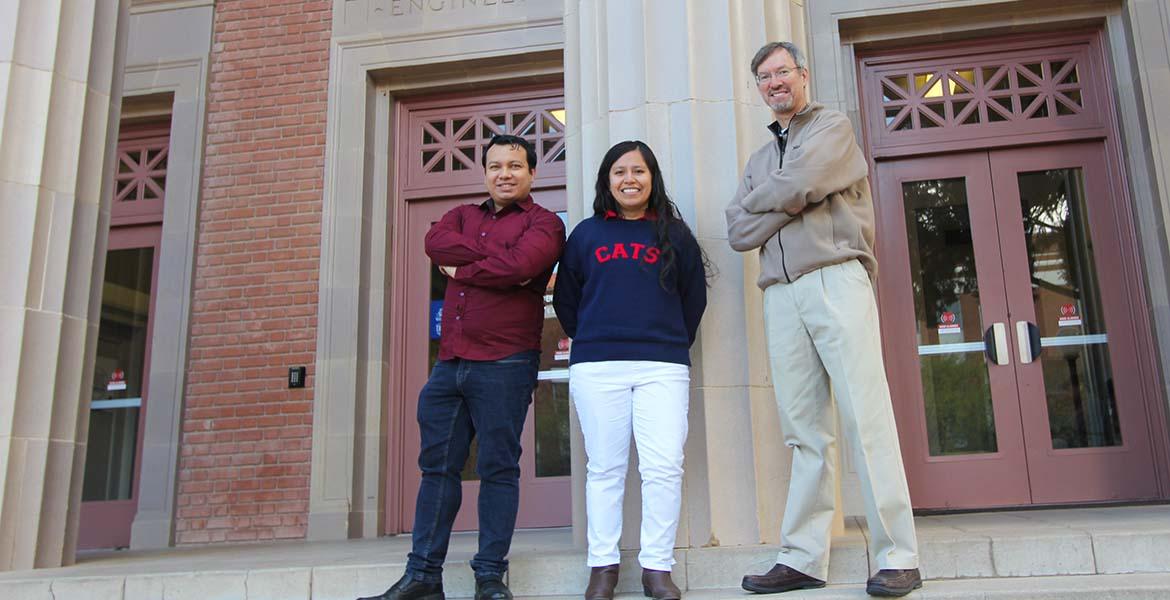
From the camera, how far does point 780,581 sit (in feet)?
10.8

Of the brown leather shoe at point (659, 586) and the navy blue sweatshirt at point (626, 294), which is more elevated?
the navy blue sweatshirt at point (626, 294)

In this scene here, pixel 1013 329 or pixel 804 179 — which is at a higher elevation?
pixel 804 179

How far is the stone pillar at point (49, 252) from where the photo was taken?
15.8 ft

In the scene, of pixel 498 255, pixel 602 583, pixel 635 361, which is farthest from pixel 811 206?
pixel 602 583

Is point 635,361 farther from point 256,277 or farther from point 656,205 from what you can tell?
point 256,277

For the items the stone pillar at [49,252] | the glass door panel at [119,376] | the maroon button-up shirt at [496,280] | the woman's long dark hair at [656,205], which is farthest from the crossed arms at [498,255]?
the glass door panel at [119,376]

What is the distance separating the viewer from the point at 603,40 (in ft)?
14.2

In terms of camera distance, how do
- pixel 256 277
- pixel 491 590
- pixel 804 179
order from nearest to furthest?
pixel 804 179
pixel 491 590
pixel 256 277

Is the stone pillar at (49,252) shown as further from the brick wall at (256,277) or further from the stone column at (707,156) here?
the stone column at (707,156)

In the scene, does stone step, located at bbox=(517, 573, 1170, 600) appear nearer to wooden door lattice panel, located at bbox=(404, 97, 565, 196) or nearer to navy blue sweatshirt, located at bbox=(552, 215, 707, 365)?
navy blue sweatshirt, located at bbox=(552, 215, 707, 365)

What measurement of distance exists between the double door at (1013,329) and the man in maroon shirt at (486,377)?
363 cm

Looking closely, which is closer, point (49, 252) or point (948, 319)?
point (49, 252)

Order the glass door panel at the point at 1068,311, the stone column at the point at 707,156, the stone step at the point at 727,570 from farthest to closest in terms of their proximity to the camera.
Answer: the glass door panel at the point at 1068,311 → the stone column at the point at 707,156 → the stone step at the point at 727,570

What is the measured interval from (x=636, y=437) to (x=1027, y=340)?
4025 mm
